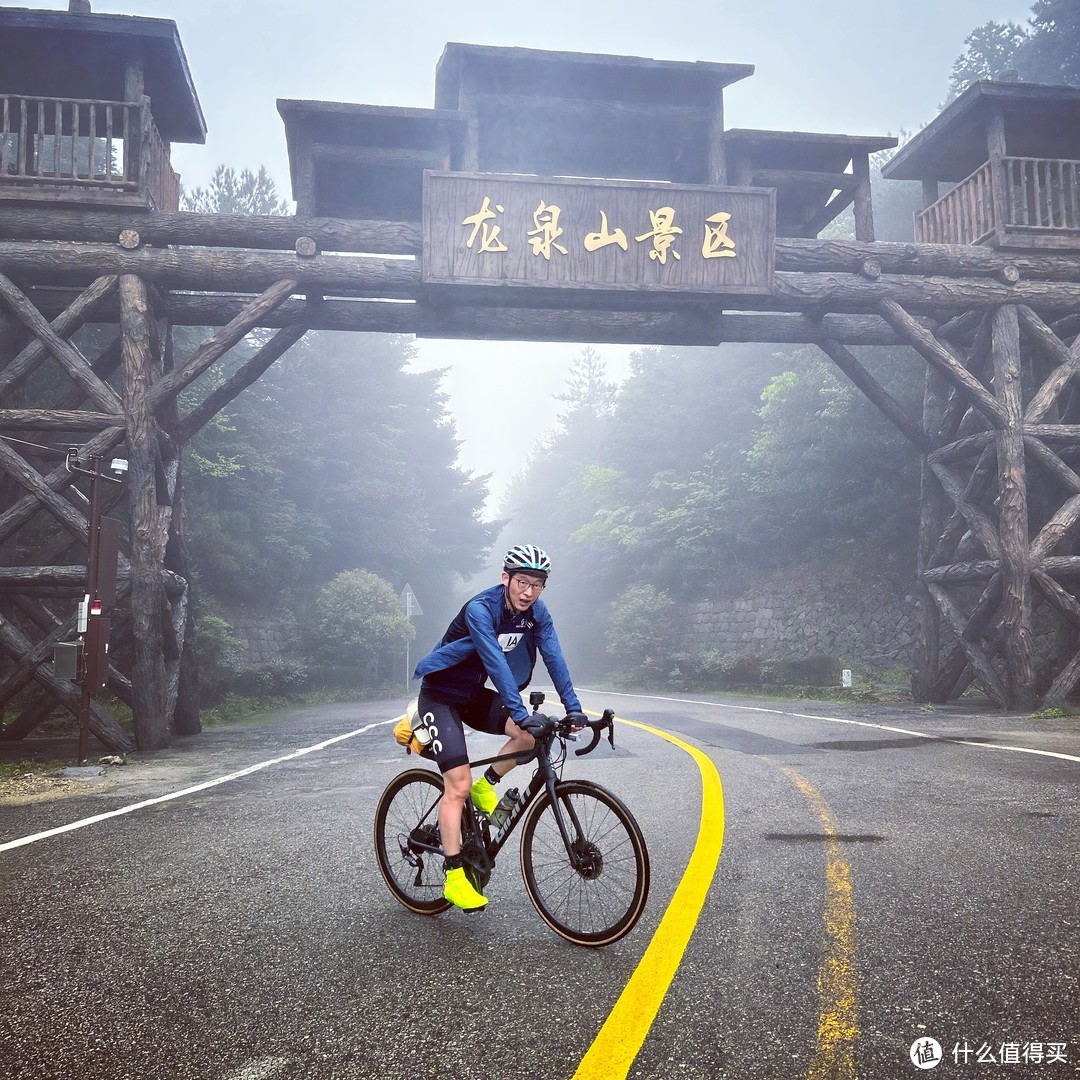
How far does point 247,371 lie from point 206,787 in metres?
7.69

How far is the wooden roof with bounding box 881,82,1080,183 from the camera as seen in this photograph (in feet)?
49.4

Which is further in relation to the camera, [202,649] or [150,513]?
[202,649]

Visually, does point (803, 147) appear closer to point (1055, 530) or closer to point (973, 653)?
point (1055, 530)

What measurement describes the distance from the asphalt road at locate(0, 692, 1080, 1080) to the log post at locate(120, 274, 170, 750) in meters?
5.13

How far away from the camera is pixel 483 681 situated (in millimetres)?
4344

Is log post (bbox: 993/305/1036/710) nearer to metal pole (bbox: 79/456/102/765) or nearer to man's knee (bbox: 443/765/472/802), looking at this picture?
man's knee (bbox: 443/765/472/802)

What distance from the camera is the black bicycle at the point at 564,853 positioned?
3539 millimetres

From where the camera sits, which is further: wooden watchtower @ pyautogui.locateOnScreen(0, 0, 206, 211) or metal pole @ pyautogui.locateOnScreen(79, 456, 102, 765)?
wooden watchtower @ pyautogui.locateOnScreen(0, 0, 206, 211)

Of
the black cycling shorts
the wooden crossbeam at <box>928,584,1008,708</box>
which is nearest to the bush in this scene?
the wooden crossbeam at <box>928,584,1008,708</box>

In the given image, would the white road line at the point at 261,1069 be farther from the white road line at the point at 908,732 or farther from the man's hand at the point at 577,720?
the white road line at the point at 908,732

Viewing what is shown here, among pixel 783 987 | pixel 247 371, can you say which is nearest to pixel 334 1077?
pixel 783 987

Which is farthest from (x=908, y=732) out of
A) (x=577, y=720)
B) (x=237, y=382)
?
(x=237, y=382)

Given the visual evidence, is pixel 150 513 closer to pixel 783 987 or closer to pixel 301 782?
pixel 301 782

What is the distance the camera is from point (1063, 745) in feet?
30.5
